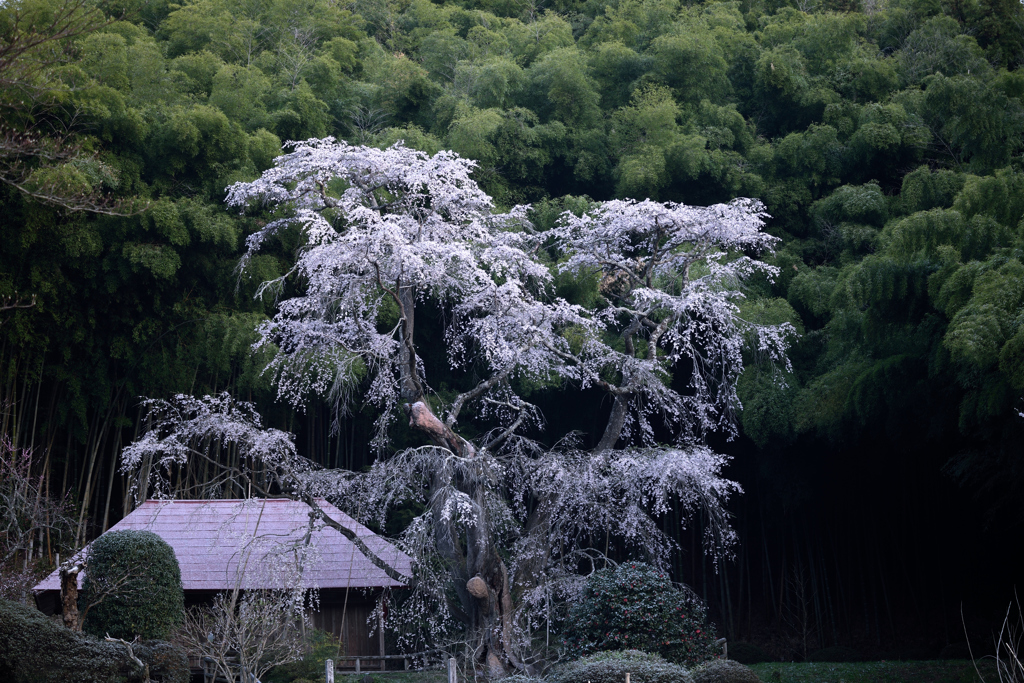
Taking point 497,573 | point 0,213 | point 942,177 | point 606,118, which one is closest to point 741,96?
point 606,118

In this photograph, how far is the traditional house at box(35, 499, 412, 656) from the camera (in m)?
8.96

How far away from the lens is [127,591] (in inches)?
291

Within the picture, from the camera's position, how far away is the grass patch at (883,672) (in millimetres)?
7965

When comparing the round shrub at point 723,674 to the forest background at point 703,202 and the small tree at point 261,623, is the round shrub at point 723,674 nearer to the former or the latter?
the forest background at point 703,202

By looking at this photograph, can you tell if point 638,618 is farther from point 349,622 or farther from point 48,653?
point 48,653

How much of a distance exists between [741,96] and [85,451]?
1095 cm

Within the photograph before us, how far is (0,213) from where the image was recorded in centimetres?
888

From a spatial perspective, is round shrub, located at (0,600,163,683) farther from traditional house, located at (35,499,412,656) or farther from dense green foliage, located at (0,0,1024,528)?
dense green foliage, located at (0,0,1024,528)

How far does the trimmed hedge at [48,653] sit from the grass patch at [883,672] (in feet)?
19.5

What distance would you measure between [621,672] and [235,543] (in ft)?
18.0

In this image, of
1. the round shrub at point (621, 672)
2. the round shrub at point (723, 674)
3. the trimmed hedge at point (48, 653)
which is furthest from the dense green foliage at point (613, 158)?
the trimmed hedge at point (48, 653)

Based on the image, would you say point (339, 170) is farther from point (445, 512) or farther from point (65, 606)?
point (65, 606)

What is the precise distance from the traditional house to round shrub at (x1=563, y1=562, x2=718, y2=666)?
2.22 metres

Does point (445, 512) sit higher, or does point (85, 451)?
point (85, 451)
